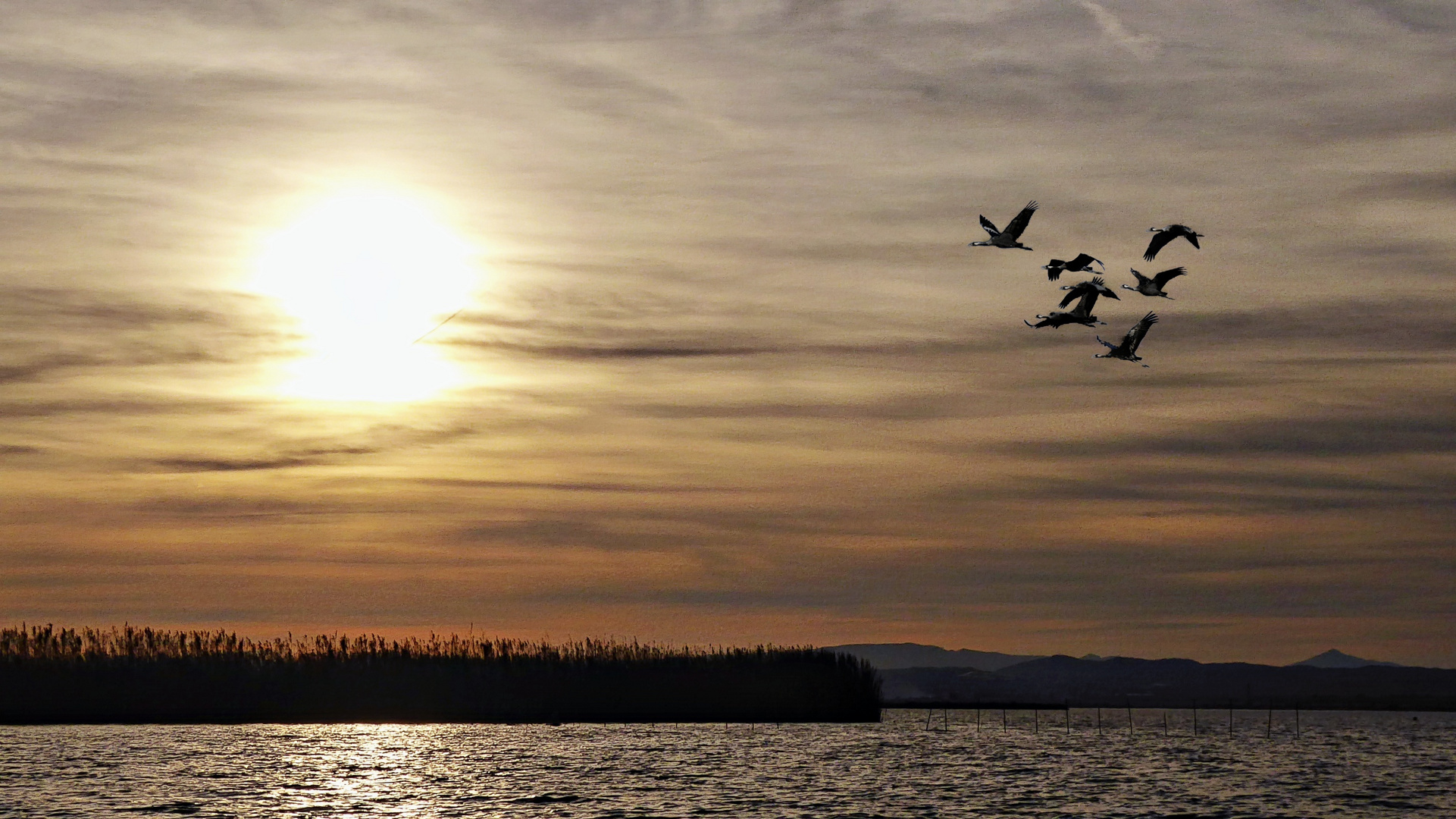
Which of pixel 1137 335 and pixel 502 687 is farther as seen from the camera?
pixel 502 687

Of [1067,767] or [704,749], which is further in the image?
[704,749]

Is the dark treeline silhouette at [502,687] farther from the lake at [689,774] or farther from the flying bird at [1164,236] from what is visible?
the flying bird at [1164,236]

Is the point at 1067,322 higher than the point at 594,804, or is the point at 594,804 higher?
the point at 1067,322

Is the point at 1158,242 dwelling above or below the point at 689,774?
above

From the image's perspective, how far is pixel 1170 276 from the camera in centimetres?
4203

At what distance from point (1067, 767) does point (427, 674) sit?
4203 cm

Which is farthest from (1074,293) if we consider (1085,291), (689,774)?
(689,774)

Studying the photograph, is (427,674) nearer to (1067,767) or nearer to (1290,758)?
(1067,767)

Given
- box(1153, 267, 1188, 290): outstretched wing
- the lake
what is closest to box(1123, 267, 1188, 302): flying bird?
box(1153, 267, 1188, 290): outstretched wing

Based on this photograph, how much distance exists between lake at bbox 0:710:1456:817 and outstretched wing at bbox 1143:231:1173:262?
2768 cm

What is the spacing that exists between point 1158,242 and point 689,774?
142 ft

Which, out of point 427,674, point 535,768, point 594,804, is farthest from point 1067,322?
point 427,674

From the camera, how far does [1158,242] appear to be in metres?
41.0

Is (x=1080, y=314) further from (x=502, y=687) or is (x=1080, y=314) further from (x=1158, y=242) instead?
(x=502, y=687)
